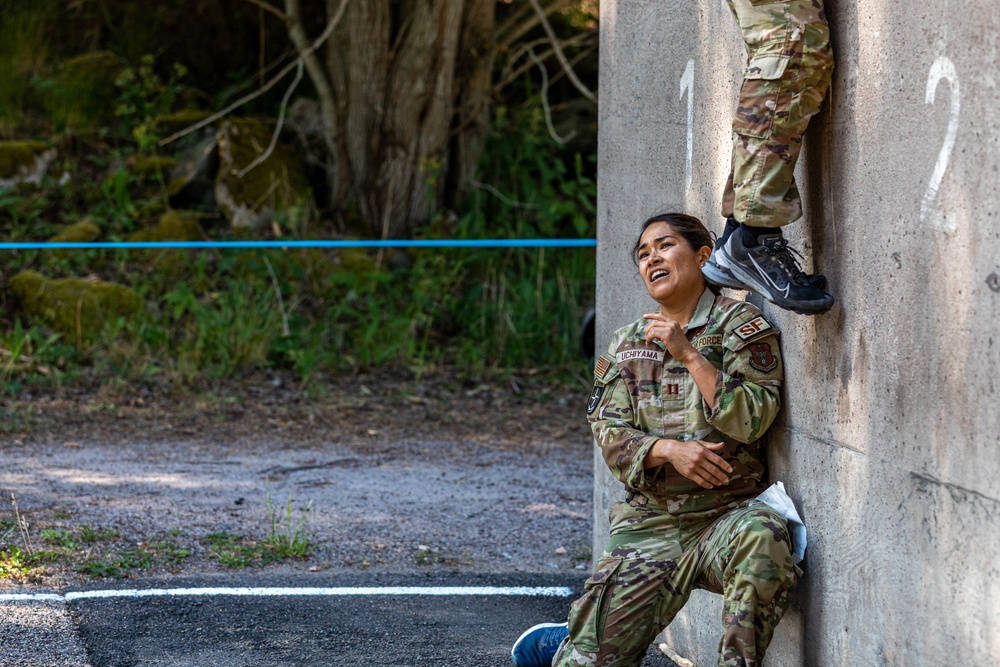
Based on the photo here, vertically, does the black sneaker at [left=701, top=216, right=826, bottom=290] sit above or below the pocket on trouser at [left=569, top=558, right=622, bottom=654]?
above

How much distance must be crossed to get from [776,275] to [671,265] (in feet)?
1.56

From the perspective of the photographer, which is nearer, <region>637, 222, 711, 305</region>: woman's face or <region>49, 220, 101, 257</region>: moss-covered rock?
<region>637, 222, 711, 305</region>: woman's face

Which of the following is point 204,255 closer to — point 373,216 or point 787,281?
point 373,216

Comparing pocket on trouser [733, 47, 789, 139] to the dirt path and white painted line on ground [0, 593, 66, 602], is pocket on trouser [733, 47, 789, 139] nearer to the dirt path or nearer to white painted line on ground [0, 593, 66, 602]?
the dirt path

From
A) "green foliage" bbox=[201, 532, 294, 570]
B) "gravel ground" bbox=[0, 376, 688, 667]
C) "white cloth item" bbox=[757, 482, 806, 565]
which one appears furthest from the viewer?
"green foliage" bbox=[201, 532, 294, 570]

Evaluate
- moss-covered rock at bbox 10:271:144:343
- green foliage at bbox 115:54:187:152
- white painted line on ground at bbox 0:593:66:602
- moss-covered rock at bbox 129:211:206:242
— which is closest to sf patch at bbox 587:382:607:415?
white painted line on ground at bbox 0:593:66:602

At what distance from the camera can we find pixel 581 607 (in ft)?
10.7

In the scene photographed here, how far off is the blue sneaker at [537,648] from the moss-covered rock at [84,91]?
9614 millimetres

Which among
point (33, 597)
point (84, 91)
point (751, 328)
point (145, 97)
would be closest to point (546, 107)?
point (145, 97)

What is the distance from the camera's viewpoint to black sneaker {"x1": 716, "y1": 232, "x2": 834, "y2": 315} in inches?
113

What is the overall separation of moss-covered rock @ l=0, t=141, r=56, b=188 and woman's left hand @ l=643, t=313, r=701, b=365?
9458mm

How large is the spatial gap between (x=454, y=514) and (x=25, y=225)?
6599mm

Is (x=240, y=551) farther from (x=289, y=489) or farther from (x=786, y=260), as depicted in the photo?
(x=786, y=260)

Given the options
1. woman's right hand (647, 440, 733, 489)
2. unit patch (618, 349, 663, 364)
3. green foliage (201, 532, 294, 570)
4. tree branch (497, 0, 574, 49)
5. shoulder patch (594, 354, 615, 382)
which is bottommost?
green foliage (201, 532, 294, 570)
